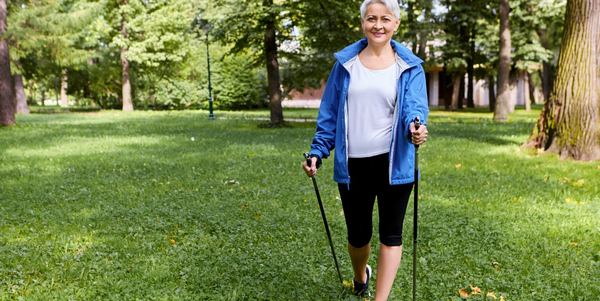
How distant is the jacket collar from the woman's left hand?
435 millimetres

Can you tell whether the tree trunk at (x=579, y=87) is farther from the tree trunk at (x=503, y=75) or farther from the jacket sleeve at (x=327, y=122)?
the tree trunk at (x=503, y=75)

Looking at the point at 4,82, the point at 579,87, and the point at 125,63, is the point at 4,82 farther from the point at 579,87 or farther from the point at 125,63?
the point at 579,87

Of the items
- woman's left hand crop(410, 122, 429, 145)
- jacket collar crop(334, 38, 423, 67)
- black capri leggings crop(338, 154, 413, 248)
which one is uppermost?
jacket collar crop(334, 38, 423, 67)

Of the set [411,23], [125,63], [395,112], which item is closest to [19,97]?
[125,63]

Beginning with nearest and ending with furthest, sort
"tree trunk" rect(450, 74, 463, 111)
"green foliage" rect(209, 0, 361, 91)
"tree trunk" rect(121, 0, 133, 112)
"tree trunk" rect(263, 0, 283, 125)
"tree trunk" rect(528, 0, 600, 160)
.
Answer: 1. "tree trunk" rect(528, 0, 600, 160)
2. "green foliage" rect(209, 0, 361, 91)
3. "tree trunk" rect(263, 0, 283, 125)
4. "tree trunk" rect(450, 74, 463, 111)
5. "tree trunk" rect(121, 0, 133, 112)

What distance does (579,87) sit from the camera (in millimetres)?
10359

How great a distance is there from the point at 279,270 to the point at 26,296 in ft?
6.38

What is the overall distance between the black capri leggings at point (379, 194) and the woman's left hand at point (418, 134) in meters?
0.27

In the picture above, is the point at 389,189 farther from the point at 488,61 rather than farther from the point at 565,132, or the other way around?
the point at 488,61

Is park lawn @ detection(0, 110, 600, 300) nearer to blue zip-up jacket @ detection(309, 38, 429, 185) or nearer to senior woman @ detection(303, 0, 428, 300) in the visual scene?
senior woman @ detection(303, 0, 428, 300)

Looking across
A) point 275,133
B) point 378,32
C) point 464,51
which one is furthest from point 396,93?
point 464,51

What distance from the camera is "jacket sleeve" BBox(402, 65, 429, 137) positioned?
3.40 m

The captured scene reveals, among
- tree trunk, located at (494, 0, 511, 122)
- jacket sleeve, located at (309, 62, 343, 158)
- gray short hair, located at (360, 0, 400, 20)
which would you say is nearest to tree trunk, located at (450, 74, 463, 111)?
tree trunk, located at (494, 0, 511, 122)

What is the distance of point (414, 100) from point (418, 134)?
27 cm
